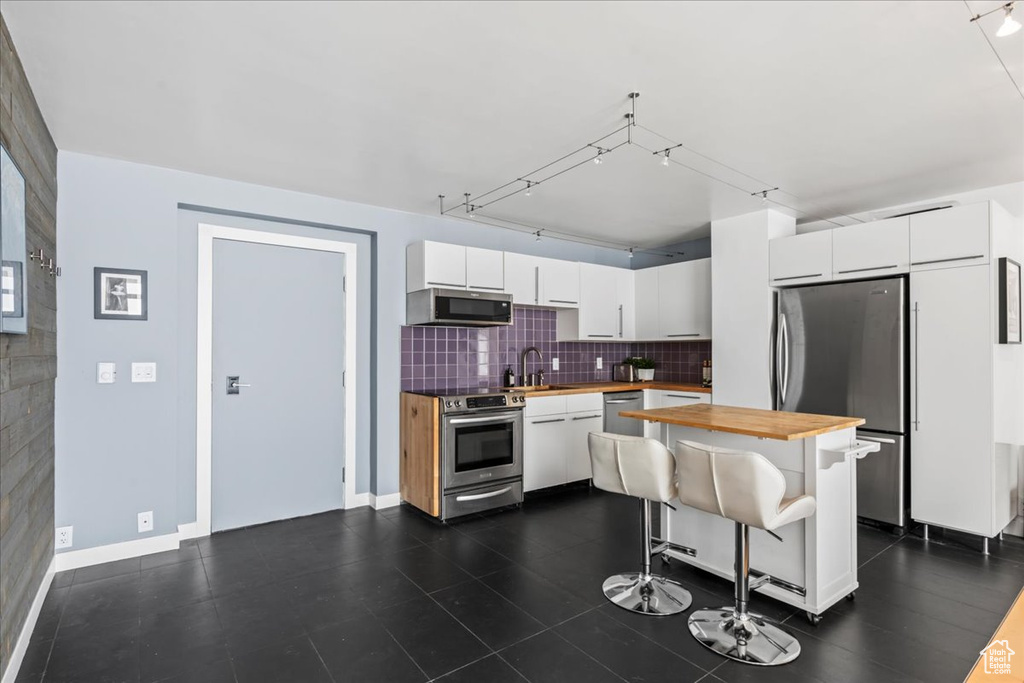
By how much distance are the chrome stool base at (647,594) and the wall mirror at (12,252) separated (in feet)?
9.21

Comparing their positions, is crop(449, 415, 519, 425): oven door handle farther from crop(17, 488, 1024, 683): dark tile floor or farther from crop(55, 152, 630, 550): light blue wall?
crop(55, 152, 630, 550): light blue wall

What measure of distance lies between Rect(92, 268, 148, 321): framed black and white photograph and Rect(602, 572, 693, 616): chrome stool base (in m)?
3.28

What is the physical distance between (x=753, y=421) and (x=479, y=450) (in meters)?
2.13

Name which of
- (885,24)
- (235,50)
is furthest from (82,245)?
(885,24)

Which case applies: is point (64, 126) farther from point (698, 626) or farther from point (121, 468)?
point (698, 626)

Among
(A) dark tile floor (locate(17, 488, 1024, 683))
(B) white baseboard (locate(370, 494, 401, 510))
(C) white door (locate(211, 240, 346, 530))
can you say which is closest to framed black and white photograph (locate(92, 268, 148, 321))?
(C) white door (locate(211, 240, 346, 530))

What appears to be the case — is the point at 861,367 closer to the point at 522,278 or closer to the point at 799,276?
the point at 799,276

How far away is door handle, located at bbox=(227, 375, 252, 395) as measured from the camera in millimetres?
3779

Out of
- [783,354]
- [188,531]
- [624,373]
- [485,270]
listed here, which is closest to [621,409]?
[624,373]

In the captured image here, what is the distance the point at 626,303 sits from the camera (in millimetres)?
5719

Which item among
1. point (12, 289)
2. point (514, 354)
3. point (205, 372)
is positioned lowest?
point (205, 372)

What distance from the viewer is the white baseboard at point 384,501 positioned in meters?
4.24

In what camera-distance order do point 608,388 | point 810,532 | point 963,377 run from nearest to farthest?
point 810,532 < point 963,377 < point 608,388

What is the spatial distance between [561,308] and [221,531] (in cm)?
348
